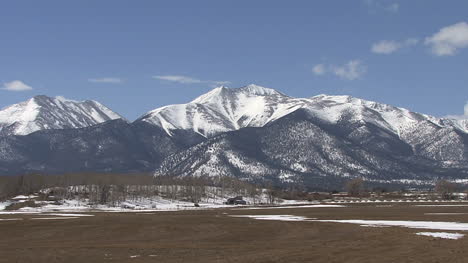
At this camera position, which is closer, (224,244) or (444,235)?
(224,244)

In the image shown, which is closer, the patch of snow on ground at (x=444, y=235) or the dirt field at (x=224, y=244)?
the dirt field at (x=224, y=244)

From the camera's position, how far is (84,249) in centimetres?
5350

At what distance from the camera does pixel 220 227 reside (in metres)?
78.6

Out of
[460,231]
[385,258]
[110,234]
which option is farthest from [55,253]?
[460,231]

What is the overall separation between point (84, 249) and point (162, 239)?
11540mm

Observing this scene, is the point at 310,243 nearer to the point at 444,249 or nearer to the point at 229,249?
the point at 229,249

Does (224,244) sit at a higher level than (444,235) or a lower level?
lower

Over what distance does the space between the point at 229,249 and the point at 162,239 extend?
12769 millimetres

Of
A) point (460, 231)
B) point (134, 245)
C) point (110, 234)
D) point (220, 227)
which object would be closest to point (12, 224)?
point (110, 234)

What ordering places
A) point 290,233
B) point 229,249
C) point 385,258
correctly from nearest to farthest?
1. point 385,258
2. point 229,249
3. point 290,233

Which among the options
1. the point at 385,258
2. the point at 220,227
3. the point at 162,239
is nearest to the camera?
the point at 385,258

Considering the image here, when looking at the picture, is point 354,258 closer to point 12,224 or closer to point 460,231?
point 460,231

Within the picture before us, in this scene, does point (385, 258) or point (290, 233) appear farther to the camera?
point (290, 233)

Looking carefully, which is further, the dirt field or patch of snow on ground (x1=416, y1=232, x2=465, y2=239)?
patch of snow on ground (x1=416, y1=232, x2=465, y2=239)
